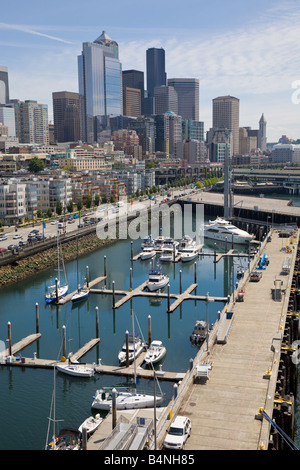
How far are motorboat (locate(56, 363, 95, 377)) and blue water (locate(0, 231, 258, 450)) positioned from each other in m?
0.38

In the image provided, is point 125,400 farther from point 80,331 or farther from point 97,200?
point 97,200

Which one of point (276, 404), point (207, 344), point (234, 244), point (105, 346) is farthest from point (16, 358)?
point (234, 244)

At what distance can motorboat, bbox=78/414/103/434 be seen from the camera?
84.3 feet

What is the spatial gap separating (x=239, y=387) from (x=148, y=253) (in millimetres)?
44983

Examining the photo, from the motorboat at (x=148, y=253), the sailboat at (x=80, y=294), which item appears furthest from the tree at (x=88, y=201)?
the sailboat at (x=80, y=294)

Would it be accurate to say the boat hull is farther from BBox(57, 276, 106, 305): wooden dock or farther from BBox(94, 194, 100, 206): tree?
BBox(94, 194, 100, 206): tree

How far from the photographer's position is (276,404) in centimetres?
2438

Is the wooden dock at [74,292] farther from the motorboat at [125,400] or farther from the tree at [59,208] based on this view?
the tree at [59,208]

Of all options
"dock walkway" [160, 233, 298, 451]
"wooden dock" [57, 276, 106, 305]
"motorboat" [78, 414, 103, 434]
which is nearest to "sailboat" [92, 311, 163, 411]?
"motorboat" [78, 414, 103, 434]

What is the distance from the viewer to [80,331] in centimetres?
4231

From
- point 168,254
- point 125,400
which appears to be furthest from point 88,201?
point 125,400

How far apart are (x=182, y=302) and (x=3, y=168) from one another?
346ft

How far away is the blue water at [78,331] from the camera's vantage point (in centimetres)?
2886
